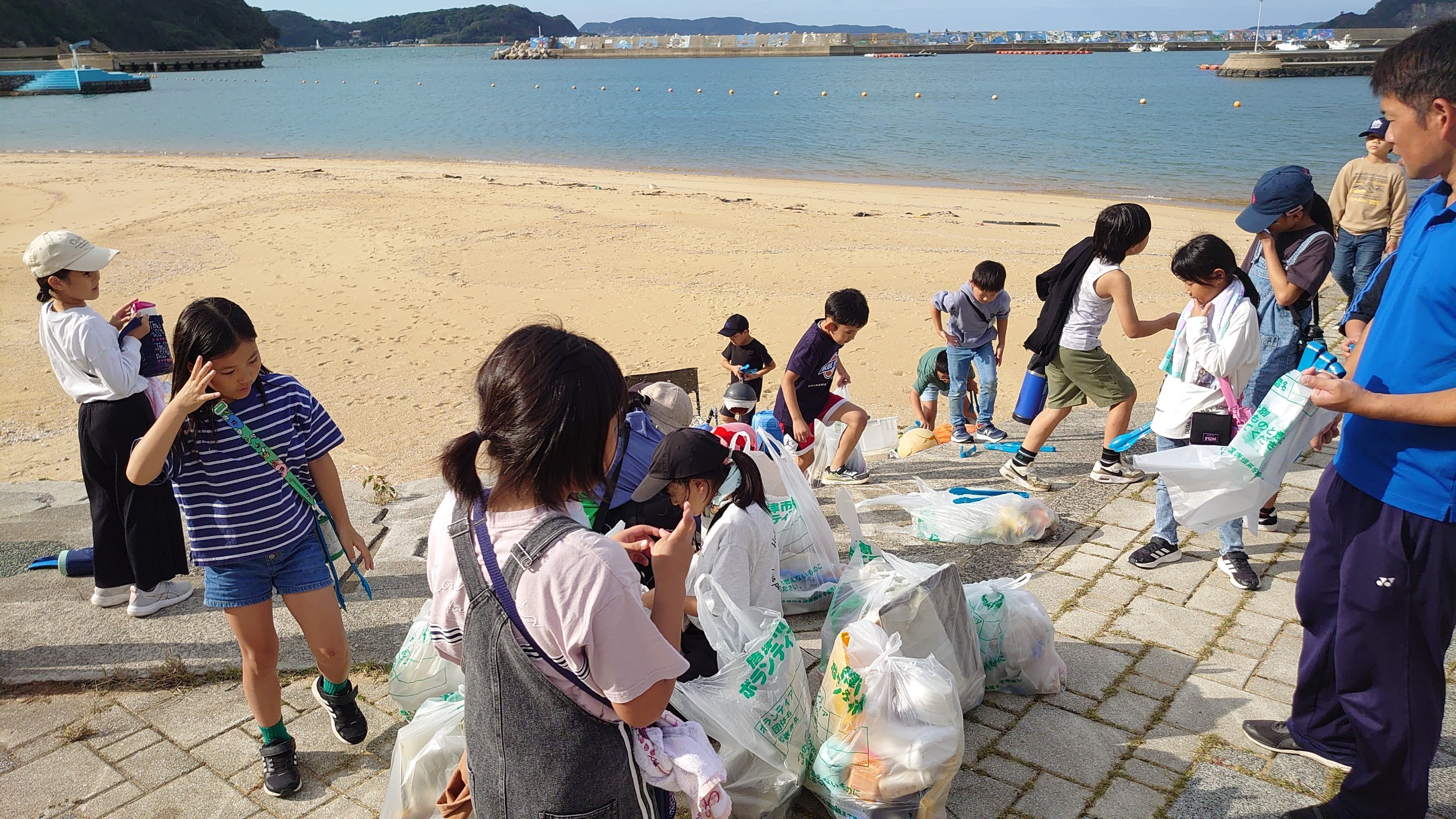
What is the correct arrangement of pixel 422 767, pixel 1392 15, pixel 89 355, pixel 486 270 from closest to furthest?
1. pixel 422 767
2. pixel 89 355
3. pixel 486 270
4. pixel 1392 15

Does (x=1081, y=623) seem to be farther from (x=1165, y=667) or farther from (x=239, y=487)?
(x=239, y=487)

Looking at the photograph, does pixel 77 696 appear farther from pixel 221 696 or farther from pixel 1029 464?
pixel 1029 464

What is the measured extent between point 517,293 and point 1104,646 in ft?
30.7

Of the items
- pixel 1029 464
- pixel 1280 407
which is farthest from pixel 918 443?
pixel 1280 407

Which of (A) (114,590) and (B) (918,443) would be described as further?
(B) (918,443)

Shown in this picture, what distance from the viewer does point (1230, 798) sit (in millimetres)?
2787

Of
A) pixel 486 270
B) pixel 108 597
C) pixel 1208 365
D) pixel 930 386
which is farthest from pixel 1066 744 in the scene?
pixel 486 270

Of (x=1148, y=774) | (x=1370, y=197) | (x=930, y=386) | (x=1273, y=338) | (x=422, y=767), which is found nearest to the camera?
(x=422, y=767)

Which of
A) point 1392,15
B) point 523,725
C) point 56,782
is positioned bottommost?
point 56,782

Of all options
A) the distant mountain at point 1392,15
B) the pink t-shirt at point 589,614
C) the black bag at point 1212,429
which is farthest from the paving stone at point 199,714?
the distant mountain at point 1392,15

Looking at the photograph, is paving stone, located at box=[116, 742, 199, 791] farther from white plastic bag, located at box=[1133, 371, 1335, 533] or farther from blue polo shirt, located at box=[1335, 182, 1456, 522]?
blue polo shirt, located at box=[1335, 182, 1456, 522]

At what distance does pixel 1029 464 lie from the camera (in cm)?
546

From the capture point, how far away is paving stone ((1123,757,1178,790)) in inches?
112

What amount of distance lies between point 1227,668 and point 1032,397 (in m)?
2.58
